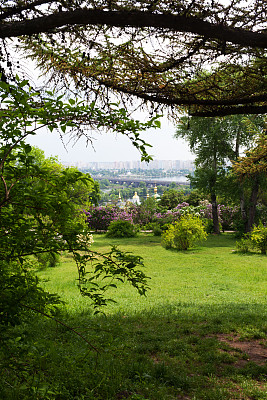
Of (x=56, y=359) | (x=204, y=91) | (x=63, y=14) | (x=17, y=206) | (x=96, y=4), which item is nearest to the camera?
(x=17, y=206)

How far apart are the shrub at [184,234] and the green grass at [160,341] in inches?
145

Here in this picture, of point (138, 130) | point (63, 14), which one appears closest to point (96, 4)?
point (63, 14)

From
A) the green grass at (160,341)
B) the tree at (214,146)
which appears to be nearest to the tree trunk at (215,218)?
the tree at (214,146)

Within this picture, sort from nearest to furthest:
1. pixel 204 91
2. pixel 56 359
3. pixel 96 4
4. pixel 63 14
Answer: pixel 63 14 < pixel 96 4 < pixel 56 359 < pixel 204 91

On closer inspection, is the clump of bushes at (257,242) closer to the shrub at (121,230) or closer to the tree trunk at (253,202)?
the tree trunk at (253,202)

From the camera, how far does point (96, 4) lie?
9.53 ft

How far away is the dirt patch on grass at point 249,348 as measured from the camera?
4094mm

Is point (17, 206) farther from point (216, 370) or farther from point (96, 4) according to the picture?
point (216, 370)

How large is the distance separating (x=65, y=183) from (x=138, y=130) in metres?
0.69

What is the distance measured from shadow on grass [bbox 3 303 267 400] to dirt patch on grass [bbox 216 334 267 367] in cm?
7

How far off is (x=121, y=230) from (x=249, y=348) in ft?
46.9

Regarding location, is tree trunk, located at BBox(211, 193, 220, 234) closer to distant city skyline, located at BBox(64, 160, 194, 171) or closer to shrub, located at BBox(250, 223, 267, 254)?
shrub, located at BBox(250, 223, 267, 254)

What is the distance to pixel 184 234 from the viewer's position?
14062 mm

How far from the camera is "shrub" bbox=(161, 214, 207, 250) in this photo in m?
13.8
